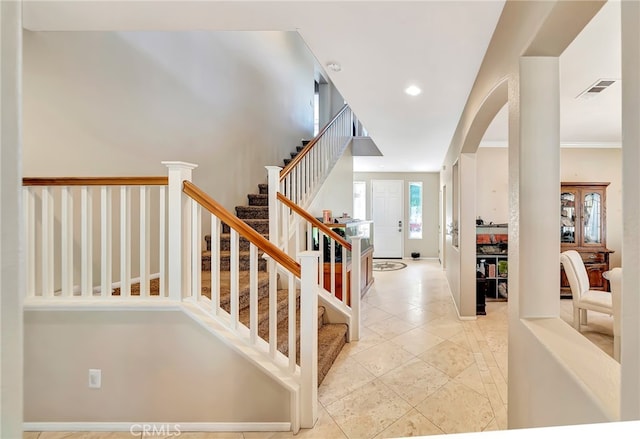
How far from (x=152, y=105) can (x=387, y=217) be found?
705 centimetres

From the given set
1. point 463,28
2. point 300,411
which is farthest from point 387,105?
point 300,411

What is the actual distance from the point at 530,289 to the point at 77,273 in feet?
9.82

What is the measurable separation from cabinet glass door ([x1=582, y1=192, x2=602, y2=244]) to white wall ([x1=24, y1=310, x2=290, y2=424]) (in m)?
5.57

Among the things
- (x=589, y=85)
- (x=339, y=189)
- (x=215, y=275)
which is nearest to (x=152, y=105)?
(x=215, y=275)

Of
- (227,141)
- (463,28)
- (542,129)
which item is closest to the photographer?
(542,129)

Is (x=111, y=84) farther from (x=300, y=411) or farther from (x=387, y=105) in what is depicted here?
(x=300, y=411)

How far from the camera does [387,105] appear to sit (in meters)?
3.56

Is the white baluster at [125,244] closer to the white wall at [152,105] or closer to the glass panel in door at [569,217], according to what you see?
the white wall at [152,105]

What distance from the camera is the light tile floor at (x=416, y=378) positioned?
6.37 ft

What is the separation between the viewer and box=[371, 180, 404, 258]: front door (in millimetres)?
8992

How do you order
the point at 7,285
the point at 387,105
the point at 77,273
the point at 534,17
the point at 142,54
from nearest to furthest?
the point at 7,285 < the point at 534,17 < the point at 77,273 < the point at 142,54 < the point at 387,105

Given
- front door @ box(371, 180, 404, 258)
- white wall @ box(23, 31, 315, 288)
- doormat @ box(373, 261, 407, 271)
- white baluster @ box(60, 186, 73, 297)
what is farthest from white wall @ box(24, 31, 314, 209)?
front door @ box(371, 180, 404, 258)

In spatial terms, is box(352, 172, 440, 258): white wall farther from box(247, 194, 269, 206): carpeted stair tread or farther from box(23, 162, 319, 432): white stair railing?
box(23, 162, 319, 432): white stair railing

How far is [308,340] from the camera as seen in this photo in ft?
6.39
